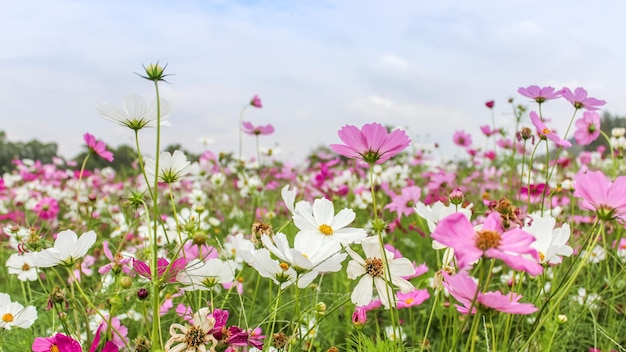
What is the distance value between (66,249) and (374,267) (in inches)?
15.4

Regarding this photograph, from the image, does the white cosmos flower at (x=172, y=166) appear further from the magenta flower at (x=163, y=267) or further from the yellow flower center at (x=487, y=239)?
the yellow flower center at (x=487, y=239)

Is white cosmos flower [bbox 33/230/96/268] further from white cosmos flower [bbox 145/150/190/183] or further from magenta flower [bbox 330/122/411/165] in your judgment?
magenta flower [bbox 330/122/411/165]

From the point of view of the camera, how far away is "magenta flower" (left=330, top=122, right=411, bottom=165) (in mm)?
656

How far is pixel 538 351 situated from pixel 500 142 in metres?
1.93

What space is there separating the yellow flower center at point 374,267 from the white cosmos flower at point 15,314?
1.82 ft

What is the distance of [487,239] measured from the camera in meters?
0.47

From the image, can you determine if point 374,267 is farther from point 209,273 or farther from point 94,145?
point 94,145

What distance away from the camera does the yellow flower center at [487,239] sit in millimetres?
466

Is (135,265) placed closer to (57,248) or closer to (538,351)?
(57,248)

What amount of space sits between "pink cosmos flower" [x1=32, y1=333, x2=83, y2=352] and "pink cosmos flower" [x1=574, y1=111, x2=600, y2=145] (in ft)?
4.18

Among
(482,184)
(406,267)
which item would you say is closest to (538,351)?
(406,267)

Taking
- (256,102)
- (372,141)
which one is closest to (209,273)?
(372,141)

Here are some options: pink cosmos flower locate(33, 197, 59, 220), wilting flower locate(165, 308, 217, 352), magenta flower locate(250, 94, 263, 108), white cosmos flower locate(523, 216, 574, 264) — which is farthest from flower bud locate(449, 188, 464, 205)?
pink cosmos flower locate(33, 197, 59, 220)

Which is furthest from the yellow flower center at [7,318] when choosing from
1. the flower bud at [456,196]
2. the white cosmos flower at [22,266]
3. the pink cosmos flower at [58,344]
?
the flower bud at [456,196]
